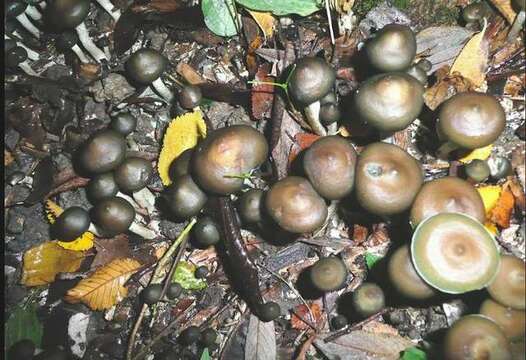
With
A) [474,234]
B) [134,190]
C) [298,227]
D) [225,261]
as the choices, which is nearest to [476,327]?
[474,234]

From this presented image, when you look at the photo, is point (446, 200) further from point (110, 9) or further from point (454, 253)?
point (110, 9)

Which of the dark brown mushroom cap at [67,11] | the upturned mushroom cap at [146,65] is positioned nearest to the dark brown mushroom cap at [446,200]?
the upturned mushroom cap at [146,65]

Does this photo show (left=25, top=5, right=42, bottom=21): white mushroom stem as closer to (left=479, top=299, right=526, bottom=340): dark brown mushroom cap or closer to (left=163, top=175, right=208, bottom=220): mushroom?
(left=163, top=175, right=208, bottom=220): mushroom

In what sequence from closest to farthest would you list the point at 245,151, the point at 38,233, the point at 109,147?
the point at 245,151, the point at 109,147, the point at 38,233

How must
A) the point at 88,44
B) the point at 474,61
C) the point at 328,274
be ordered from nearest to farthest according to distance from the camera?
the point at 328,274 < the point at 474,61 < the point at 88,44

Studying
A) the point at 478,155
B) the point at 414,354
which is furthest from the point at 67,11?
the point at 414,354

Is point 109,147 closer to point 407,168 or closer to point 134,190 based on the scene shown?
point 134,190

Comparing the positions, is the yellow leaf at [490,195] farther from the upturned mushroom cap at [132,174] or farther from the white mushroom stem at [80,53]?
the white mushroom stem at [80,53]
